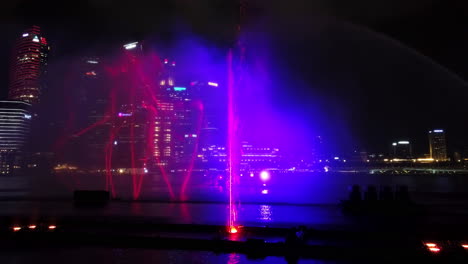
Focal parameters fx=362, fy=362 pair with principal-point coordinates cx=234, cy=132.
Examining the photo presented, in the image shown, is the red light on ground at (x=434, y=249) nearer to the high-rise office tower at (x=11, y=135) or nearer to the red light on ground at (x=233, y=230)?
the red light on ground at (x=233, y=230)

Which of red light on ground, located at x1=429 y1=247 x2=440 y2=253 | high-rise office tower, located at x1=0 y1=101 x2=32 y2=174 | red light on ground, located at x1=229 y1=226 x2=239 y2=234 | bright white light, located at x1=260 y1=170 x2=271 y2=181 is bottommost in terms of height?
bright white light, located at x1=260 y1=170 x2=271 y2=181

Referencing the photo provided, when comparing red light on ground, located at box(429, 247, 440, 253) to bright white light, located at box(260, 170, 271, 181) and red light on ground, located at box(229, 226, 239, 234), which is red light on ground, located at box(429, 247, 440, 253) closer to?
red light on ground, located at box(229, 226, 239, 234)

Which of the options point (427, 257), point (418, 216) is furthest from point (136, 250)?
point (418, 216)

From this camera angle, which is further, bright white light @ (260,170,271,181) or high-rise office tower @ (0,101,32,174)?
high-rise office tower @ (0,101,32,174)

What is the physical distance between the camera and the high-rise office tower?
179 m

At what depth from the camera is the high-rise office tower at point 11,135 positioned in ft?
588

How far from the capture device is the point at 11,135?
19062 cm

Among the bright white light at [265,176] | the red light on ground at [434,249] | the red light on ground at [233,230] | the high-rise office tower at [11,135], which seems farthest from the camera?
the high-rise office tower at [11,135]

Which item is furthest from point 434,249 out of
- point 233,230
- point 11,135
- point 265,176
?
point 11,135

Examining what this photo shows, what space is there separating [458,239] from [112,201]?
1504 inches

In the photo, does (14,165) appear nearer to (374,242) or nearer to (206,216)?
(206,216)

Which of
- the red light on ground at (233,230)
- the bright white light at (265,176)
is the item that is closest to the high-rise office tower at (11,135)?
the bright white light at (265,176)

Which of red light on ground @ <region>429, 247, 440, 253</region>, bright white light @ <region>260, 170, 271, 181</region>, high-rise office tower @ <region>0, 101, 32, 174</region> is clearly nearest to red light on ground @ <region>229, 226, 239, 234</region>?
red light on ground @ <region>429, 247, 440, 253</region>

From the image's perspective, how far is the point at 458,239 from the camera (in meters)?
19.4
